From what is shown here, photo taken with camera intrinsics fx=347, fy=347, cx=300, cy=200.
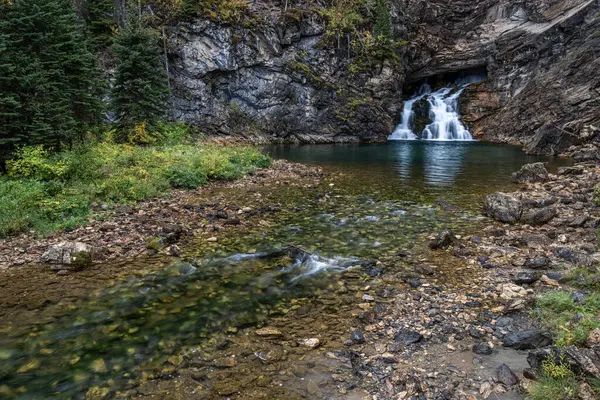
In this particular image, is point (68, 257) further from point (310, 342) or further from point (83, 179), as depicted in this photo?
point (83, 179)

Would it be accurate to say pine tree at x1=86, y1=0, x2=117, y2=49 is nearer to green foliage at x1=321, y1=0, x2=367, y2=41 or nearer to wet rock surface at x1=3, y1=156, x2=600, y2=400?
green foliage at x1=321, y1=0, x2=367, y2=41

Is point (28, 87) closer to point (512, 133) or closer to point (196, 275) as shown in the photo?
point (196, 275)

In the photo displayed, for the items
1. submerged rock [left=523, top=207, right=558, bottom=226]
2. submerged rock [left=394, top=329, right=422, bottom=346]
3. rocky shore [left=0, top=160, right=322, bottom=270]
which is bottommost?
submerged rock [left=394, top=329, right=422, bottom=346]

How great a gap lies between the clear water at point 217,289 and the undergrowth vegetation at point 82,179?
3374 millimetres

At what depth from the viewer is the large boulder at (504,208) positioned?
11.5 metres

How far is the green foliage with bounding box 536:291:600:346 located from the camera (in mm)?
4788

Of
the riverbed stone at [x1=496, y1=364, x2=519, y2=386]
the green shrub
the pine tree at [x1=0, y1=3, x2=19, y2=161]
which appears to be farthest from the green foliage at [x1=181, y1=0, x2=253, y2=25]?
the riverbed stone at [x1=496, y1=364, x2=519, y2=386]

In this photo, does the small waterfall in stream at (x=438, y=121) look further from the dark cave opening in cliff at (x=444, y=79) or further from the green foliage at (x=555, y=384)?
the green foliage at (x=555, y=384)

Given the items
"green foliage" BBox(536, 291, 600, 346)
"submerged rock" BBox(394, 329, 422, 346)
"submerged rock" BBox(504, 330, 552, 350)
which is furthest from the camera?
"submerged rock" BBox(394, 329, 422, 346)

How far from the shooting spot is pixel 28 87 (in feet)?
44.7

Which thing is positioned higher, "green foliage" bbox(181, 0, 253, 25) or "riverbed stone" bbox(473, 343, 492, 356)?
"green foliage" bbox(181, 0, 253, 25)

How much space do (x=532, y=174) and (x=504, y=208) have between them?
8941mm

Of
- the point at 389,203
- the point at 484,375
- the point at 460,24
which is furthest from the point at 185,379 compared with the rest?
the point at 460,24

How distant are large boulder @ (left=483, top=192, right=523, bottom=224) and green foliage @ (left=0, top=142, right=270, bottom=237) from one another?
12.2 m
